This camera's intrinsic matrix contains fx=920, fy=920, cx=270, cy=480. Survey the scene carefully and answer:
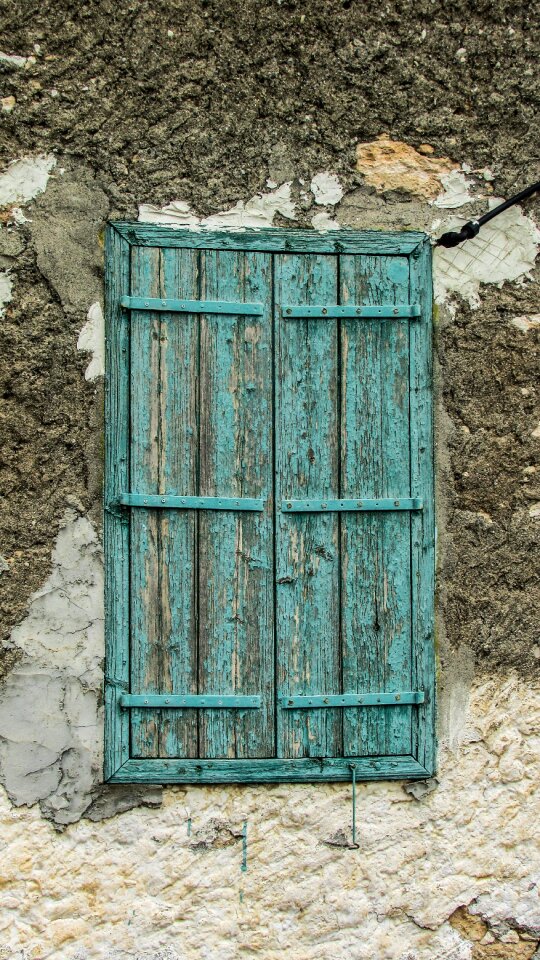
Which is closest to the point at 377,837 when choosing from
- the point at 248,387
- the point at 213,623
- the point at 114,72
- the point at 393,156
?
the point at 213,623

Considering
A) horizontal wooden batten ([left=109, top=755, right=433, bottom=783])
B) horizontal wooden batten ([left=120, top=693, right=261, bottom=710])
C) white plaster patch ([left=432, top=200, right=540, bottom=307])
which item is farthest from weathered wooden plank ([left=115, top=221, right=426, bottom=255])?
horizontal wooden batten ([left=109, top=755, right=433, bottom=783])

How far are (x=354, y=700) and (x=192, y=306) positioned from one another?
1139 millimetres

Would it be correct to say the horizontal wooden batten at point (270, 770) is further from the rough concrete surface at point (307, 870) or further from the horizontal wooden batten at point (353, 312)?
the horizontal wooden batten at point (353, 312)

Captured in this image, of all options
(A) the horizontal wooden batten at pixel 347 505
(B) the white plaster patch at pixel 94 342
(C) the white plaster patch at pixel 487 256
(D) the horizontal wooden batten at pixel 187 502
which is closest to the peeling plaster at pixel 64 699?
(D) the horizontal wooden batten at pixel 187 502

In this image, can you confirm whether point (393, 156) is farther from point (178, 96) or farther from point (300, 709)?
point (300, 709)

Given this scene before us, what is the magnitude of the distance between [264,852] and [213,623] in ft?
2.03

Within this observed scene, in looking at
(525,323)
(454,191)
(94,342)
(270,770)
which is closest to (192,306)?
(94,342)

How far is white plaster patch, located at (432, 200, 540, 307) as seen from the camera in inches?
101

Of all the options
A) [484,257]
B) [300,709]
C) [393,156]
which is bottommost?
[300,709]

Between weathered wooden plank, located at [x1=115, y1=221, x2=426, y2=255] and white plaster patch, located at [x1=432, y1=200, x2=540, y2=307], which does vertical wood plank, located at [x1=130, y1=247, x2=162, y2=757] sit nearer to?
weathered wooden plank, located at [x1=115, y1=221, x2=426, y2=255]

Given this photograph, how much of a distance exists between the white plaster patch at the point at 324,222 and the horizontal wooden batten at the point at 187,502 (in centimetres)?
77

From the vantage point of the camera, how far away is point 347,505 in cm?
248

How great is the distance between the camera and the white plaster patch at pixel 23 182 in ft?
8.01

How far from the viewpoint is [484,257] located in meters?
2.59
